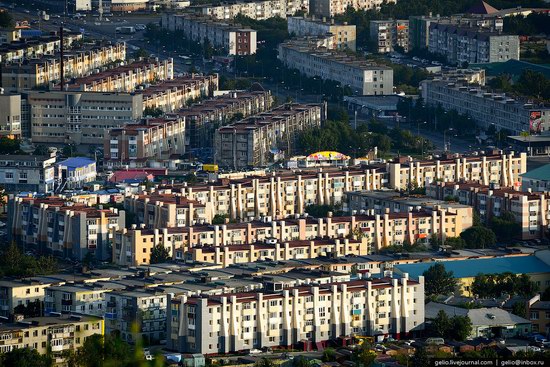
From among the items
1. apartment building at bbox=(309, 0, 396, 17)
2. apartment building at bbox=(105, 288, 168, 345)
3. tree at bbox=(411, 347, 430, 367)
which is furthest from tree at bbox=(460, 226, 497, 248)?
apartment building at bbox=(309, 0, 396, 17)

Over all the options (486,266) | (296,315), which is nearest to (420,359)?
(296,315)

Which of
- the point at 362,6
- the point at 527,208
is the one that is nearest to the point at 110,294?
the point at 527,208

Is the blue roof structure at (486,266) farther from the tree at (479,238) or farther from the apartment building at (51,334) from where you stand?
the apartment building at (51,334)

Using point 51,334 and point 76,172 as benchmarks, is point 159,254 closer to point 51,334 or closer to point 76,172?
point 51,334

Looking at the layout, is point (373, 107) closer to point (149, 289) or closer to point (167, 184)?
point (167, 184)

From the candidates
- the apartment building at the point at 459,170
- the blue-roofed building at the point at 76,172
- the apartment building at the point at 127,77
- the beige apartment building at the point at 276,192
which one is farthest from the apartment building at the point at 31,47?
the beige apartment building at the point at 276,192
